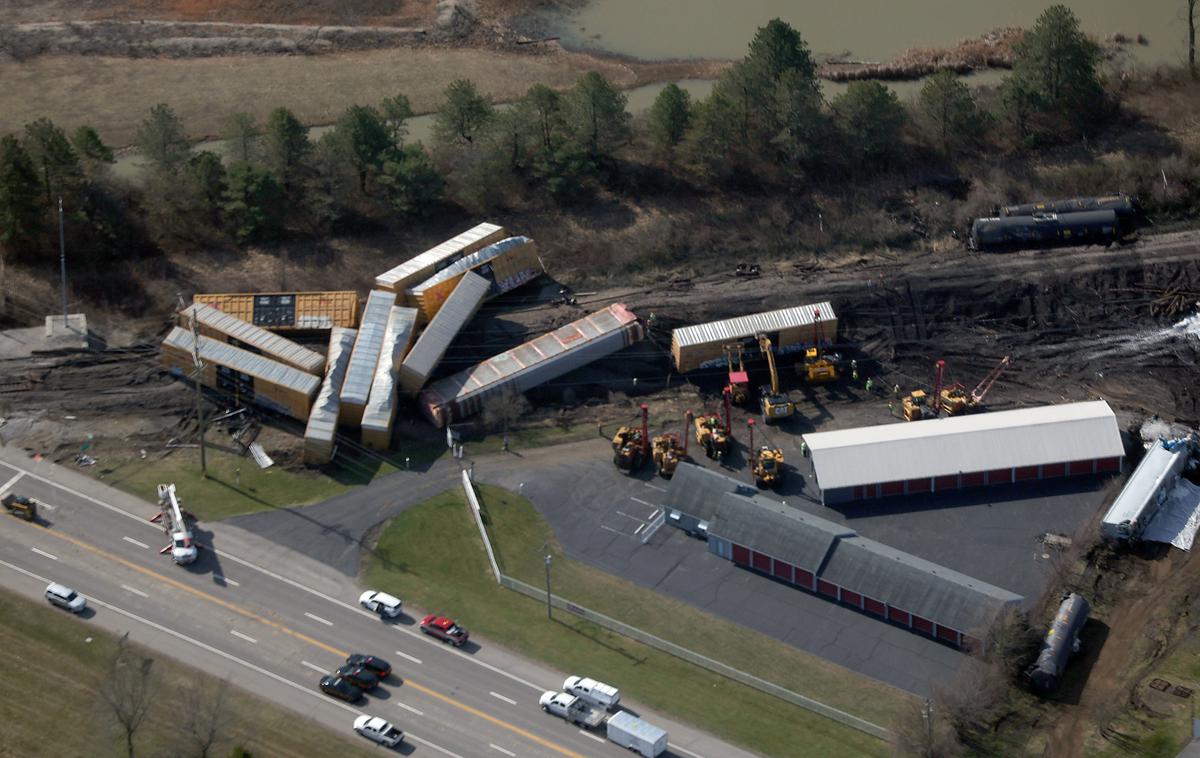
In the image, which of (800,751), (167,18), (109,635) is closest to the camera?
(800,751)

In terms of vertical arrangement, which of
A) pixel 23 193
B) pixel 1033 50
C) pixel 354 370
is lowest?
pixel 354 370

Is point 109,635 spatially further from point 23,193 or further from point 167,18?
point 167,18

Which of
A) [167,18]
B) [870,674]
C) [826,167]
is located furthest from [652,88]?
[870,674]

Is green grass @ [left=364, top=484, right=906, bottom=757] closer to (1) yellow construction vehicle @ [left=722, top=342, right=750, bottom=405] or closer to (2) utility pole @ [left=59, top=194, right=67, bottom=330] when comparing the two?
(1) yellow construction vehicle @ [left=722, top=342, right=750, bottom=405]

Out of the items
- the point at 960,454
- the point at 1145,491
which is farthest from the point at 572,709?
the point at 1145,491

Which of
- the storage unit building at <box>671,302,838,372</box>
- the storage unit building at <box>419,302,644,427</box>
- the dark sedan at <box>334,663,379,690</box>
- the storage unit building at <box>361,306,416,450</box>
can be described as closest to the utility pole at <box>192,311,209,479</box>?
the storage unit building at <box>361,306,416,450</box>

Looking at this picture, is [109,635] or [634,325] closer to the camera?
[109,635]

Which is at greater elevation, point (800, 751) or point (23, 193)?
point (23, 193)

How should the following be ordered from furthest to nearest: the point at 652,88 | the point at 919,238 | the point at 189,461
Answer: the point at 652,88 < the point at 919,238 < the point at 189,461
